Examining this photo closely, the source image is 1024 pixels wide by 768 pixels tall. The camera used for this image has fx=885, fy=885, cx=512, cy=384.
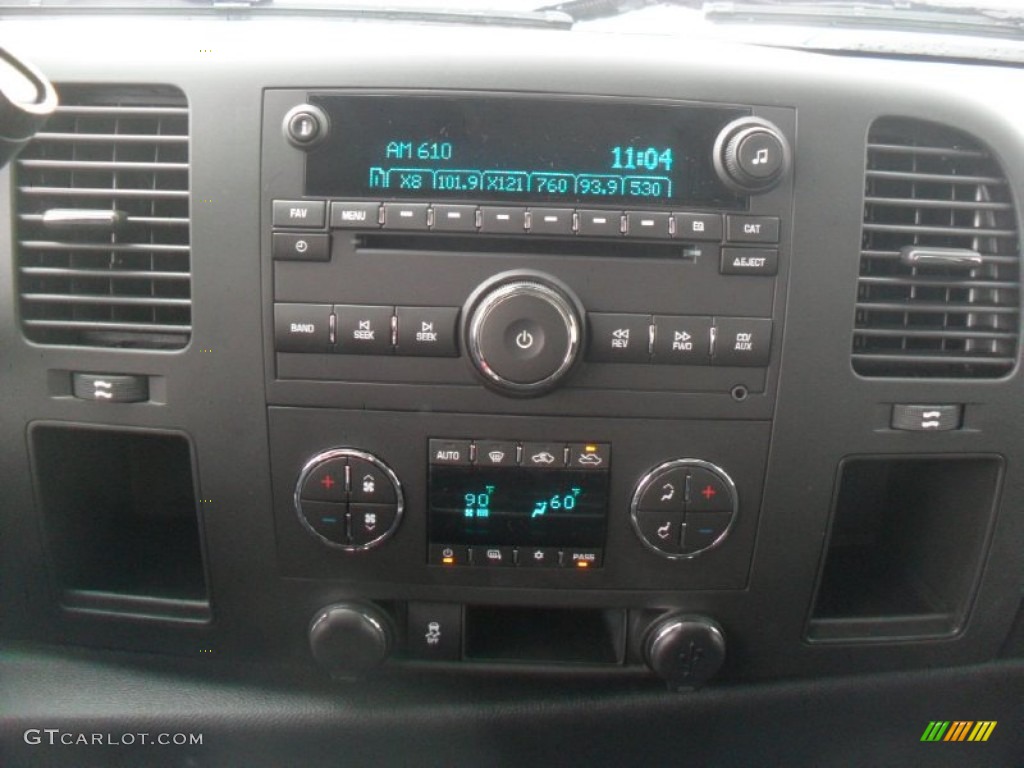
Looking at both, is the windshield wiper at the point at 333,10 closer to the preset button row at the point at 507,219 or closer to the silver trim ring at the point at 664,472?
the preset button row at the point at 507,219

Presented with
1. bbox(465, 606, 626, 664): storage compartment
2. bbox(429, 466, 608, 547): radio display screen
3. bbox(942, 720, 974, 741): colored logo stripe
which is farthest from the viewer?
bbox(942, 720, 974, 741): colored logo stripe

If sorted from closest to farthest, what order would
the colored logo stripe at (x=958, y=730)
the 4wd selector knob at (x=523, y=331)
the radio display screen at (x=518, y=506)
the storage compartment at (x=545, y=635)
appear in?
the 4wd selector knob at (x=523, y=331) → the radio display screen at (x=518, y=506) → the storage compartment at (x=545, y=635) → the colored logo stripe at (x=958, y=730)

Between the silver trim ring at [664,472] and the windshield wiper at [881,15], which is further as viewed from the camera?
the windshield wiper at [881,15]

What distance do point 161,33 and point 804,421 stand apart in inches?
40.6

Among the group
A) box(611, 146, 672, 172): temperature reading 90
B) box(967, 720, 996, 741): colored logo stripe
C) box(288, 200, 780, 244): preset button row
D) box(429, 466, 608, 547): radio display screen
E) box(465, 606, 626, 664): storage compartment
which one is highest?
box(611, 146, 672, 172): temperature reading 90

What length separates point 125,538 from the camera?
1.49m

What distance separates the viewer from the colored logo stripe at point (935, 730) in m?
1.43

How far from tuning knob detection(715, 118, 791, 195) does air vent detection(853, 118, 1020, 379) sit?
0.15m

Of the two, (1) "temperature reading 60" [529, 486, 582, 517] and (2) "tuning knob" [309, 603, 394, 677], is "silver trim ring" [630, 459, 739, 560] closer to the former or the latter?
(1) "temperature reading 60" [529, 486, 582, 517]

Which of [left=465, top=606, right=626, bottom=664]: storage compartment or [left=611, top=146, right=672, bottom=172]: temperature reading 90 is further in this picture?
[left=465, top=606, right=626, bottom=664]: storage compartment

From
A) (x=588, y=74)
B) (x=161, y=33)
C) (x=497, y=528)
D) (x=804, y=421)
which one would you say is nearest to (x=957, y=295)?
(x=804, y=421)

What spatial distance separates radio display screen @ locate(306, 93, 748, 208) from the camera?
114 cm

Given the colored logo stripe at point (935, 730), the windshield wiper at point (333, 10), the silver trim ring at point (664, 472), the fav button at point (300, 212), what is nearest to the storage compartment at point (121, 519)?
the fav button at point (300, 212)

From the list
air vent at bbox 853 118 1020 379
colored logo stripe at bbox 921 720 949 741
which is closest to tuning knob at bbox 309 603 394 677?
air vent at bbox 853 118 1020 379
